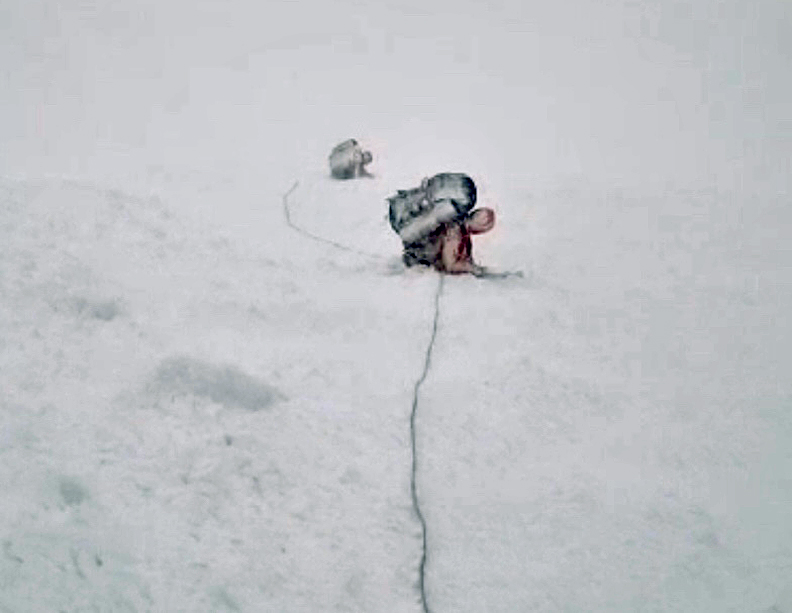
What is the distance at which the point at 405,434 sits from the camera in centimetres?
550

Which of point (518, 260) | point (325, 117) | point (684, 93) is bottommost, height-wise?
point (518, 260)

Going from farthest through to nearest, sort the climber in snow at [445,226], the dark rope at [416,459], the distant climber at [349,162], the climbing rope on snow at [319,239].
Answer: the distant climber at [349,162] < the climbing rope on snow at [319,239] < the climber in snow at [445,226] < the dark rope at [416,459]

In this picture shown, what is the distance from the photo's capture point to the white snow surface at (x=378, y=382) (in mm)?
4375

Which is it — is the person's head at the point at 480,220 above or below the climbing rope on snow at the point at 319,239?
above

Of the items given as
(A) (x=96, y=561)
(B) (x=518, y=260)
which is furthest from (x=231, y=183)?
(A) (x=96, y=561)

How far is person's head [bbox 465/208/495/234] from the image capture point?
830cm

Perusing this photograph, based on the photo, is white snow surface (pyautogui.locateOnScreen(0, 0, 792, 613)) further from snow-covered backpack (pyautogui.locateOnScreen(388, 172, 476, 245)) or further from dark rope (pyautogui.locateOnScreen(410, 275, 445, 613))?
snow-covered backpack (pyautogui.locateOnScreen(388, 172, 476, 245))

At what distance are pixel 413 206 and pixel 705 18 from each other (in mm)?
18658

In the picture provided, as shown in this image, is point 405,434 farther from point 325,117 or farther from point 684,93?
point 684,93

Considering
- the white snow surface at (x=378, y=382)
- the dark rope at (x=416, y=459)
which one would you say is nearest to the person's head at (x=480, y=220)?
the white snow surface at (x=378, y=382)

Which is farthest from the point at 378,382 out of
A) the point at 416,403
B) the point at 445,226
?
the point at 445,226

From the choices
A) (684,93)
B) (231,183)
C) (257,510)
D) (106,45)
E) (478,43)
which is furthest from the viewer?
(478,43)

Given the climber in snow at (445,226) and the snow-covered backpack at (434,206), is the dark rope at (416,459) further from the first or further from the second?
the snow-covered backpack at (434,206)

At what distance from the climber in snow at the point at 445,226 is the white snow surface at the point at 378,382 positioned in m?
0.33
